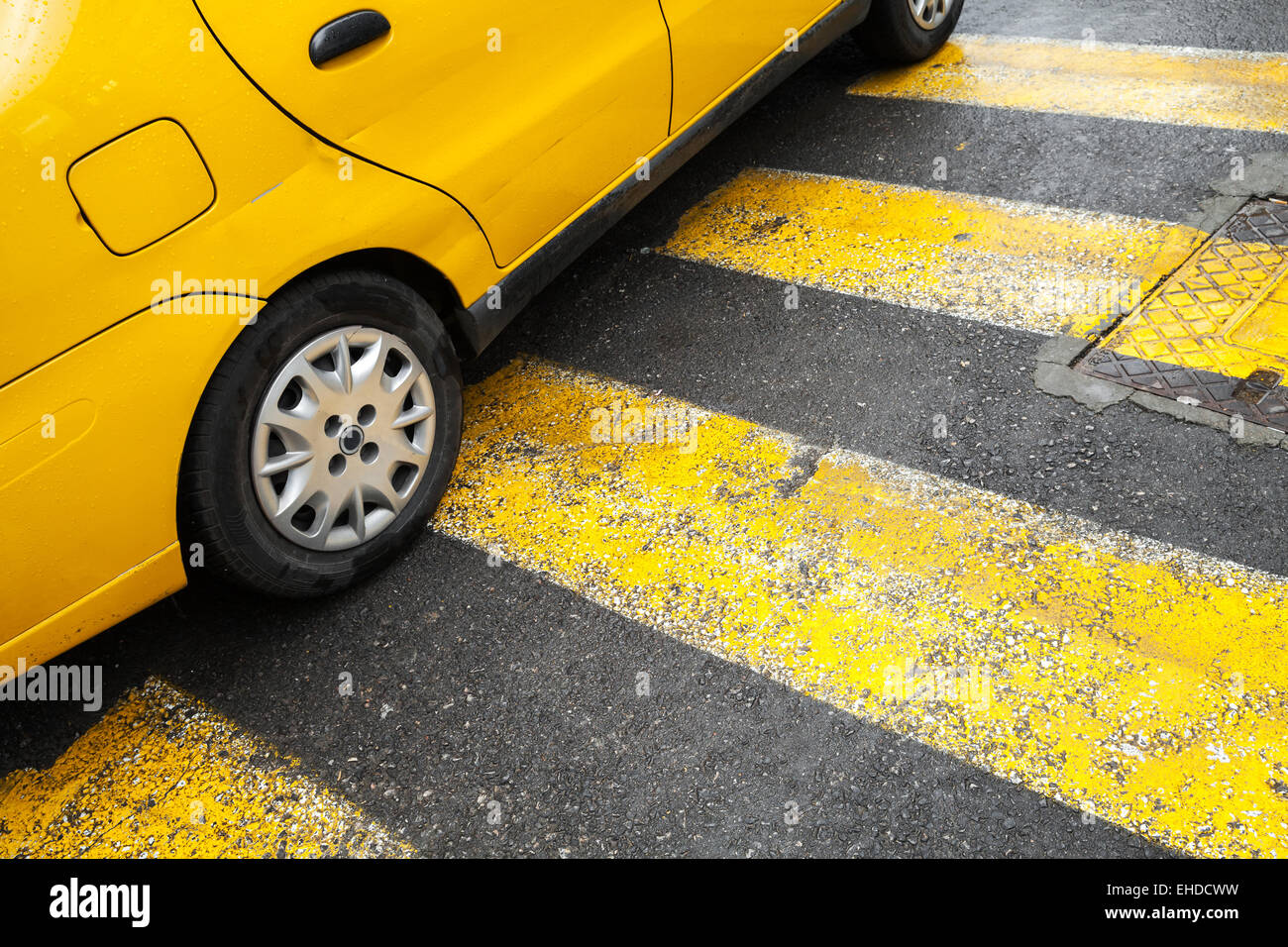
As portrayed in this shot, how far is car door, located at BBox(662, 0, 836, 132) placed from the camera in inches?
143

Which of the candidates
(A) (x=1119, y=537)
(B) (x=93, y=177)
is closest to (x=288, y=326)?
(B) (x=93, y=177)

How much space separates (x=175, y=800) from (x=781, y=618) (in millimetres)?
1618

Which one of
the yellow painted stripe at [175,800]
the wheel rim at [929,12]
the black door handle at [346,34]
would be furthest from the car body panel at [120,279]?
the wheel rim at [929,12]

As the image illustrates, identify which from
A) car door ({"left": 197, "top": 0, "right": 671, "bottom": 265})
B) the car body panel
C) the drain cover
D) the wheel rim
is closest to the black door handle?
car door ({"left": 197, "top": 0, "right": 671, "bottom": 265})

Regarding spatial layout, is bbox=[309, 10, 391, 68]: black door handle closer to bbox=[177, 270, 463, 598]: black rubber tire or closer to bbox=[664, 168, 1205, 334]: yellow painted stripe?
bbox=[177, 270, 463, 598]: black rubber tire

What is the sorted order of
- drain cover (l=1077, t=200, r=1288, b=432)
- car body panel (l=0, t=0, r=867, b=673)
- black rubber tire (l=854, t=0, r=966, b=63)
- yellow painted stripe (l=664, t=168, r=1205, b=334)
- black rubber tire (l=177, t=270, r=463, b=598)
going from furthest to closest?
black rubber tire (l=854, t=0, r=966, b=63) → yellow painted stripe (l=664, t=168, r=1205, b=334) → drain cover (l=1077, t=200, r=1288, b=432) → black rubber tire (l=177, t=270, r=463, b=598) → car body panel (l=0, t=0, r=867, b=673)

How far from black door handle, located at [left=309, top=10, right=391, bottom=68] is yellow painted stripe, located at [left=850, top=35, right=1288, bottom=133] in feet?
10.1

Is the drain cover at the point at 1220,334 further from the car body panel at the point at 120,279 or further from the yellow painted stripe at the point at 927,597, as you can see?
the car body panel at the point at 120,279

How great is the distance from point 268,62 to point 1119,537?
2.47 m

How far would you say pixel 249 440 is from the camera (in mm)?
2793

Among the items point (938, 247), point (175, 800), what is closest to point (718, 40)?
point (938, 247)

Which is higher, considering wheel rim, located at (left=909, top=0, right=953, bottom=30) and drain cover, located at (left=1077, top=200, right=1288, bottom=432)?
wheel rim, located at (left=909, top=0, right=953, bottom=30)

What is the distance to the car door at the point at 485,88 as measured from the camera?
103 inches

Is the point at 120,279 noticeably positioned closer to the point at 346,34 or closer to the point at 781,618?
the point at 346,34
